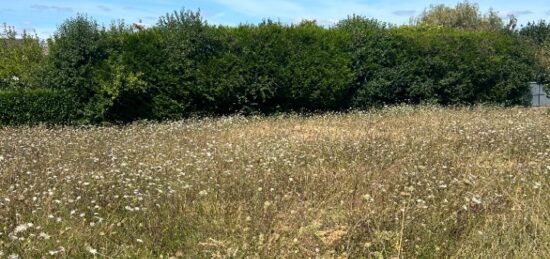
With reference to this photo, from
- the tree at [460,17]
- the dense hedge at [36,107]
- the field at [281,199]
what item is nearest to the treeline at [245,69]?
the dense hedge at [36,107]

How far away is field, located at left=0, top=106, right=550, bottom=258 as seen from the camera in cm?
396

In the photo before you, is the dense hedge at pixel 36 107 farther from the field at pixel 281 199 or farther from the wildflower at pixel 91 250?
the wildflower at pixel 91 250

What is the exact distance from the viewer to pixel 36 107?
1311cm

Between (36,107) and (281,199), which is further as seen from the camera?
(36,107)

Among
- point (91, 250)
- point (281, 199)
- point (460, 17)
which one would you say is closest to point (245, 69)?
point (281, 199)

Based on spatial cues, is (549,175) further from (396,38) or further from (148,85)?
(396,38)

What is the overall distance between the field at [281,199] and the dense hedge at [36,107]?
14.9 feet

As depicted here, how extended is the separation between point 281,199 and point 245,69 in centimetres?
1068

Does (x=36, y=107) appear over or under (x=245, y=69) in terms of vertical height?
under

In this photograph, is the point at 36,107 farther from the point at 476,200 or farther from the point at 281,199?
the point at 476,200

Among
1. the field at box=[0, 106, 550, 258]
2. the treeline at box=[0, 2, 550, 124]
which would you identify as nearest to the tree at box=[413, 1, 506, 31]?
the treeline at box=[0, 2, 550, 124]

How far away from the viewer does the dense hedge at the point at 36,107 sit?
12719 millimetres

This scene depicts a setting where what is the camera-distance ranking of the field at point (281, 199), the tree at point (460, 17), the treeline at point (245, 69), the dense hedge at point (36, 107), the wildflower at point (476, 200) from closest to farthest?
the field at point (281, 199)
the wildflower at point (476, 200)
the dense hedge at point (36, 107)
the treeline at point (245, 69)
the tree at point (460, 17)

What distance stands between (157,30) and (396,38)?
7.27m
